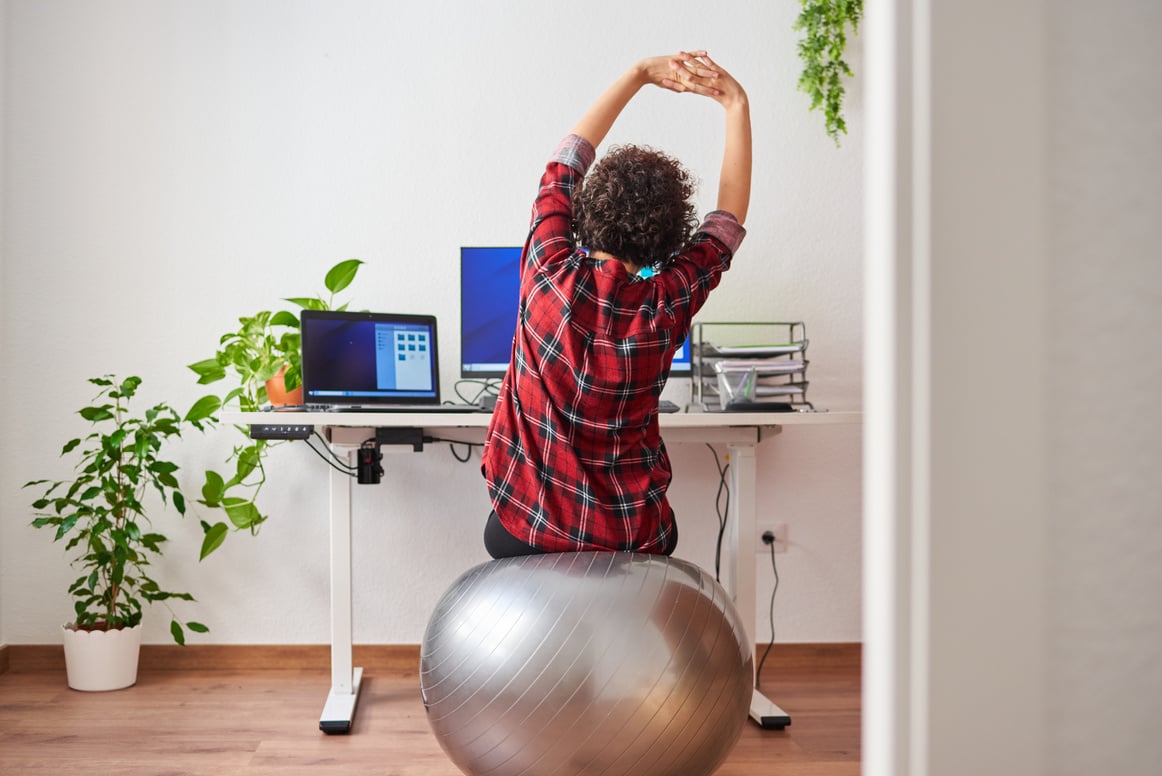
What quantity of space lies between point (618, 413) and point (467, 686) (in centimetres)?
49

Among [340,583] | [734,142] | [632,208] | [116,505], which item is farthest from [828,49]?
[116,505]

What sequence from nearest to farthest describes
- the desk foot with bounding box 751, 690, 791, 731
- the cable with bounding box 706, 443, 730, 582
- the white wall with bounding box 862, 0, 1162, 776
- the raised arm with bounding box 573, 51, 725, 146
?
1. the white wall with bounding box 862, 0, 1162, 776
2. the raised arm with bounding box 573, 51, 725, 146
3. the desk foot with bounding box 751, 690, 791, 731
4. the cable with bounding box 706, 443, 730, 582

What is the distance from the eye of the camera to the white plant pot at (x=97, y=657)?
259 cm

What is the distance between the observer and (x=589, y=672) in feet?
4.30

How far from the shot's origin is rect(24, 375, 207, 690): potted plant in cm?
259

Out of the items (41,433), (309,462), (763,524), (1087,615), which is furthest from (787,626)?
(1087,615)

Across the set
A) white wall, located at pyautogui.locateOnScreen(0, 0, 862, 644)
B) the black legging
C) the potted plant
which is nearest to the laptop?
white wall, located at pyautogui.locateOnScreen(0, 0, 862, 644)

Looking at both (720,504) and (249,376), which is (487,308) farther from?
(720,504)

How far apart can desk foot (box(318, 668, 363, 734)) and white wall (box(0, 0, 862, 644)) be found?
452mm

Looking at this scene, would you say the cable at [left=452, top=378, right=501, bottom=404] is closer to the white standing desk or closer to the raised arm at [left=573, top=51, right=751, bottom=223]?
the white standing desk

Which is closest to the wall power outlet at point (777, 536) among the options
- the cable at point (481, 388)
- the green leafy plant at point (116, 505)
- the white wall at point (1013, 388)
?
the cable at point (481, 388)

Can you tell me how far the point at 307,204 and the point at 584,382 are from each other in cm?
182

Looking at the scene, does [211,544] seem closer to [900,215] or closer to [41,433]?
[41,433]

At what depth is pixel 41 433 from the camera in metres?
2.85
